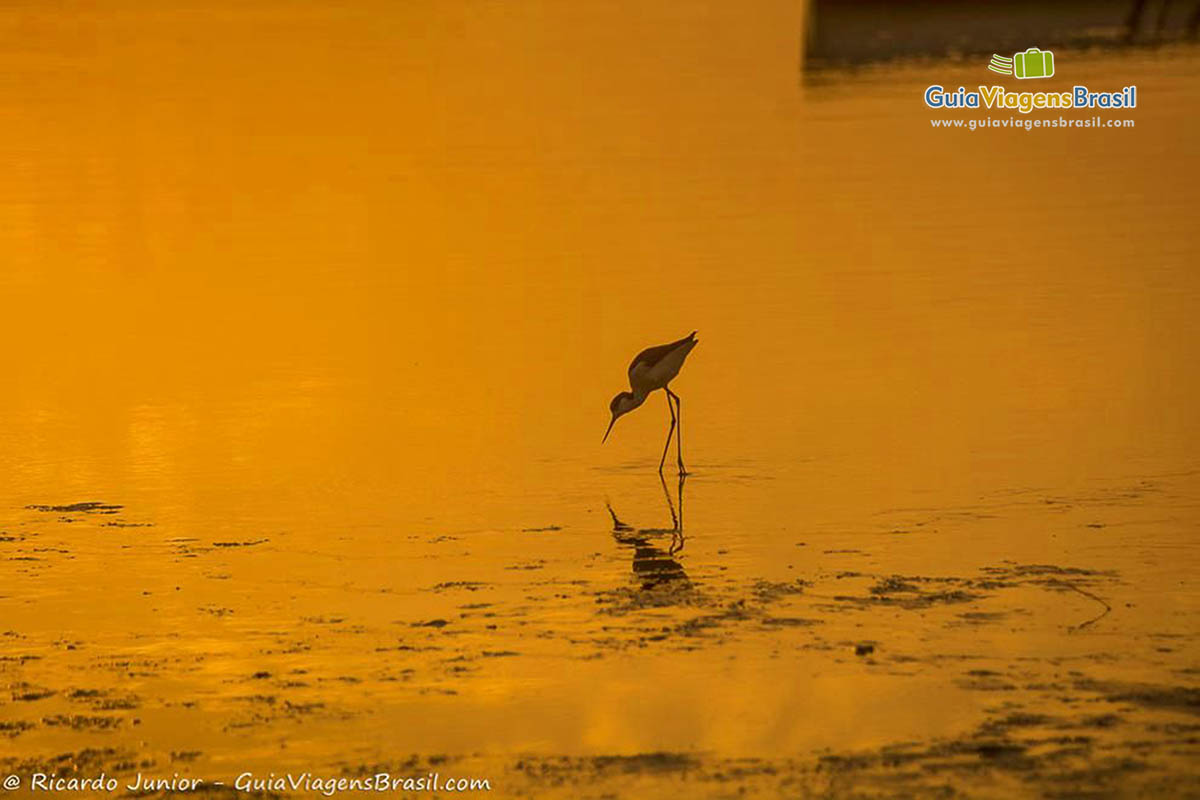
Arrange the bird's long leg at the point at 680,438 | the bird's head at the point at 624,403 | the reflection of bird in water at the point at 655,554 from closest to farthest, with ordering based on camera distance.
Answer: the reflection of bird in water at the point at 655,554
the bird's long leg at the point at 680,438
the bird's head at the point at 624,403

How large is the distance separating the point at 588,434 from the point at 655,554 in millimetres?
2602

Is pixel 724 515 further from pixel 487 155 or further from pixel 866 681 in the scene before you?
pixel 487 155

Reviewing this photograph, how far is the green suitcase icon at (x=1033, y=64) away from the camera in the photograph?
27.5 m

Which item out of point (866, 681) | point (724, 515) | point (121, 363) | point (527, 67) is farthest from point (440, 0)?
point (866, 681)

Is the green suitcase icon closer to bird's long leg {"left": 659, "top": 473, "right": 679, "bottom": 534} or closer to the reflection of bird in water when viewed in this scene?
bird's long leg {"left": 659, "top": 473, "right": 679, "bottom": 534}

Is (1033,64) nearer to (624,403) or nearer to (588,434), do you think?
(588,434)

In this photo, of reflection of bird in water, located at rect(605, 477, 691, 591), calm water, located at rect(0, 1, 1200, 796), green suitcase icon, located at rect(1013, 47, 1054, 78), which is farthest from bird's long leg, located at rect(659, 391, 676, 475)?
green suitcase icon, located at rect(1013, 47, 1054, 78)

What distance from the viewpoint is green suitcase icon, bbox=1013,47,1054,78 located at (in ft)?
90.2

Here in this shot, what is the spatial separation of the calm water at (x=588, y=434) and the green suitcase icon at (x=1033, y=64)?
7.03 feet

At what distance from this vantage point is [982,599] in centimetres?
852

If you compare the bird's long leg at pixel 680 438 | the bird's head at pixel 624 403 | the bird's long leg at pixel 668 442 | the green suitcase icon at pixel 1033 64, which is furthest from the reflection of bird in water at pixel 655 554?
the green suitcase icon at pixel 1033 64

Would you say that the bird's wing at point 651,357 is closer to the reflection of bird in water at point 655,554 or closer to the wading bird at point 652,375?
the wading bird at point 652,375

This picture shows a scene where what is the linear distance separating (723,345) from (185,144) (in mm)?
11103

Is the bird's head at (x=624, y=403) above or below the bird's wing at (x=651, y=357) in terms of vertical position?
below
